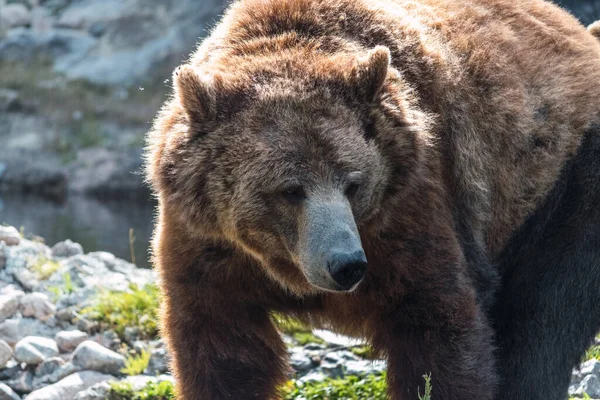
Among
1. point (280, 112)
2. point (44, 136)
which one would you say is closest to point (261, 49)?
point (280, 112)

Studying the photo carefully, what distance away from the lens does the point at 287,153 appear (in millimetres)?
4652

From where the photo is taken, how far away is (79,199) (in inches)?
771

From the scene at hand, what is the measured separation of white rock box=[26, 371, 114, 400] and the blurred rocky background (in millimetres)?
10812

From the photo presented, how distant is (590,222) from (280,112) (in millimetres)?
1945

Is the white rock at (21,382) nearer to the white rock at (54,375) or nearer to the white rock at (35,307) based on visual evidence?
the white rock at (54,375)

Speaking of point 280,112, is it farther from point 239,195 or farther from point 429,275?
point 429,275

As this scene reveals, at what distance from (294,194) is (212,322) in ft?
2.90

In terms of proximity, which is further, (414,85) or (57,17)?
(57,17)

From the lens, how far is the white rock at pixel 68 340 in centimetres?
700

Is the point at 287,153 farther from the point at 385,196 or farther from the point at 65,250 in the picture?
the point at 65,250

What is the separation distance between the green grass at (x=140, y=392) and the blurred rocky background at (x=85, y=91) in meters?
11.1

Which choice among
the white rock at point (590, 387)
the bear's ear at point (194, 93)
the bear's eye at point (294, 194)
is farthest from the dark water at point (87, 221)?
the bear's eye at point (294, 194)

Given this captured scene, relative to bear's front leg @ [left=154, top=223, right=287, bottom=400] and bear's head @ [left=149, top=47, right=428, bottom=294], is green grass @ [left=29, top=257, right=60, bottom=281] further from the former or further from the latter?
bear's head @ [left=149, top=47, right=428, bottom=294]

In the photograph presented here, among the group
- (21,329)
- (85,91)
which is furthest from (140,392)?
(85,91)
